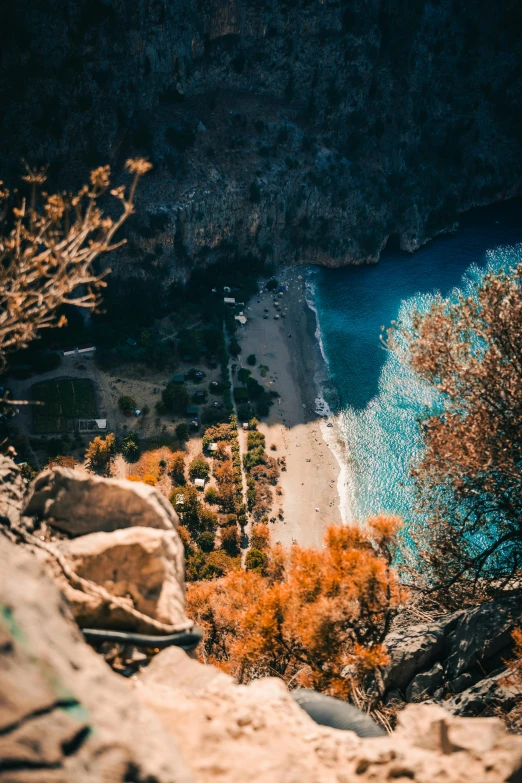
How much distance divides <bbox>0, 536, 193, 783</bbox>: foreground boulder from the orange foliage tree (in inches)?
516

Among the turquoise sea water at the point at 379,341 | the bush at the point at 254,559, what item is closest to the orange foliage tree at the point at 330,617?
the bush at the point at 254,559

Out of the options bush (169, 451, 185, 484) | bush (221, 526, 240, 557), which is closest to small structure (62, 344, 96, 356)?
bush (169, 451, 185, 484)

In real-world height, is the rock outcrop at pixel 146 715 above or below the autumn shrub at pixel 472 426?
below

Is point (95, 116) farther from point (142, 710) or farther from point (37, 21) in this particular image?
point (142, 710)

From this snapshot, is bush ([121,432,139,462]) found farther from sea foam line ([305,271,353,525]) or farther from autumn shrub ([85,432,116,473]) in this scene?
sea foam line ([305,271,353,525])

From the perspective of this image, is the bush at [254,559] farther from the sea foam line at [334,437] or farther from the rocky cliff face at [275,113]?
the rocky cliff face at [275,113]

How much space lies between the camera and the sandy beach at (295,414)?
6706 cm

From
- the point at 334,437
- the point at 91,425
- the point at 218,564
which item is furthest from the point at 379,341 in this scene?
the point at 218,564

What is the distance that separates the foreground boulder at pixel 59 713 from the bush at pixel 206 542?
52.3 metres

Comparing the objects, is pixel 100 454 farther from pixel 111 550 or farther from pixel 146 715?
pixel 146 715

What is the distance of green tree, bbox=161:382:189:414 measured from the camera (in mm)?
74688

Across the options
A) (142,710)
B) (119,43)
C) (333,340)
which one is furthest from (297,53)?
(142,710)

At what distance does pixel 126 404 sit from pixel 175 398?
6.28 m

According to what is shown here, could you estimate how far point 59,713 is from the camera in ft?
26.6
